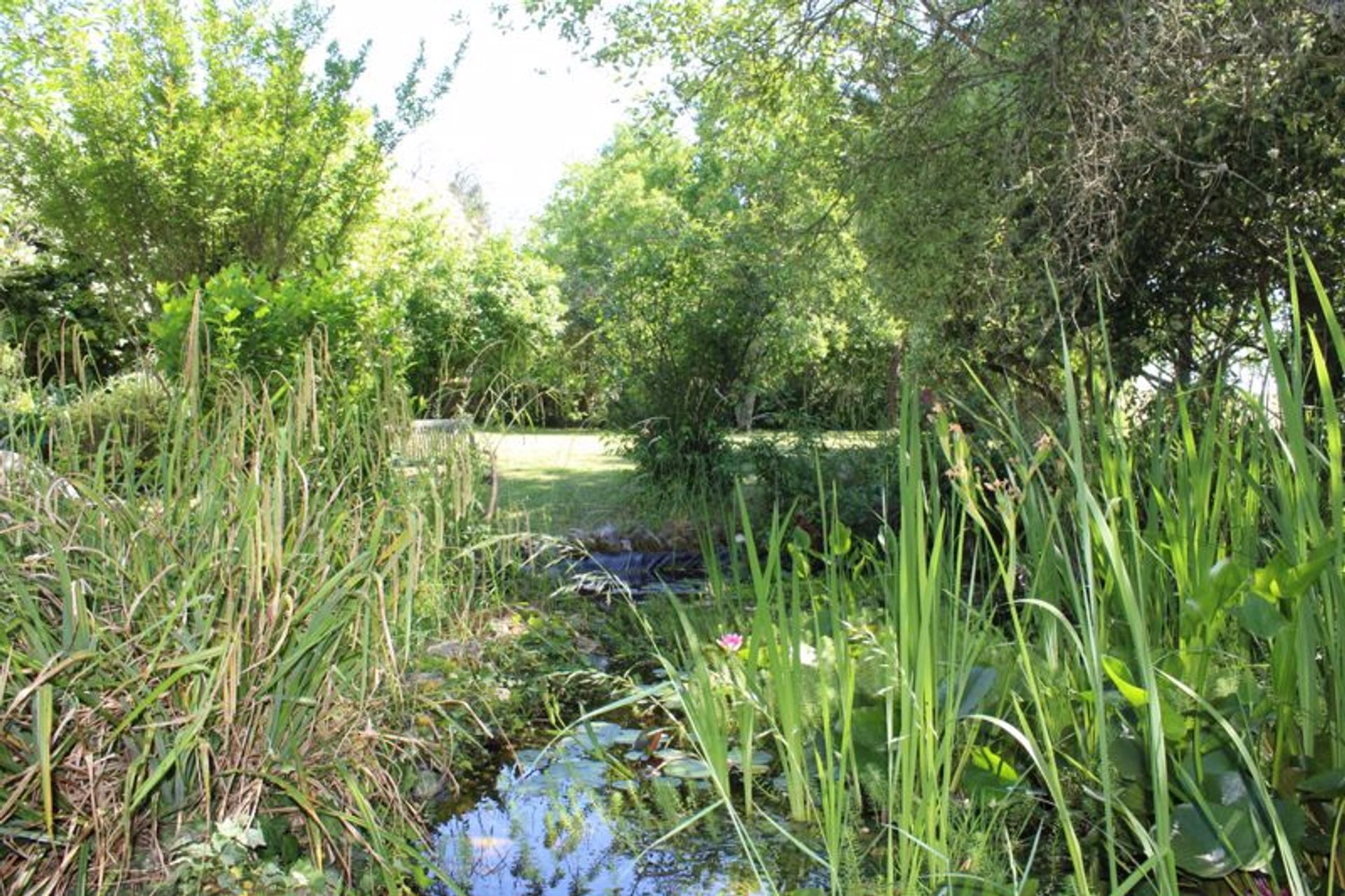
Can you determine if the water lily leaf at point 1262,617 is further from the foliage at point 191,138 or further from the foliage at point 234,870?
the foliage at point 191,138

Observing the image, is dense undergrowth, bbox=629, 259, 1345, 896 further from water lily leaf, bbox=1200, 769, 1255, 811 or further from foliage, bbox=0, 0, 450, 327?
foliage, bbox=0, 0, 450, 327

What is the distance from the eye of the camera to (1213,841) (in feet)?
5.50

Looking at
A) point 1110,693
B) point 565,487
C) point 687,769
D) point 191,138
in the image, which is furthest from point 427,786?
point 191,138

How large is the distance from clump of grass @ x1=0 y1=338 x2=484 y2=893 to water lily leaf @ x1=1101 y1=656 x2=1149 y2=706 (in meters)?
1.17

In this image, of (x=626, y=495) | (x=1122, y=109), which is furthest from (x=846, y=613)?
(x=626, y=495)

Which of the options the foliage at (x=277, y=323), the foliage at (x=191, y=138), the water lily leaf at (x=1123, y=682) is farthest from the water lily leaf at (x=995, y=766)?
the foliage at (x=191, y=138)

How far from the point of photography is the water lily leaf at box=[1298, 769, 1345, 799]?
1524mm

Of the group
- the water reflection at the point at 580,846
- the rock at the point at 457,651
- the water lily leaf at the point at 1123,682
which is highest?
the water lily leaf at the point at 1123,682

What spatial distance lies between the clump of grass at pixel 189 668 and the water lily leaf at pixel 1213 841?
53.7 inches

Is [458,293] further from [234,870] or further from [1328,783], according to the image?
[1328,783]

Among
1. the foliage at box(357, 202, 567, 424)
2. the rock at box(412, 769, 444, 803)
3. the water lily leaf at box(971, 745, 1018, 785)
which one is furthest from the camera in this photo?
the foliage at box(357, 202, 567, 424)

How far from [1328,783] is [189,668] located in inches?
71.4

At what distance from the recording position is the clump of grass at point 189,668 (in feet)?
5.83

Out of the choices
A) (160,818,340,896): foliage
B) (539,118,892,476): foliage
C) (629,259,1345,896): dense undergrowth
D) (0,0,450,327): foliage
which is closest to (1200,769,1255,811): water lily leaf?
(629,259,1345,896): dense undergrowth
